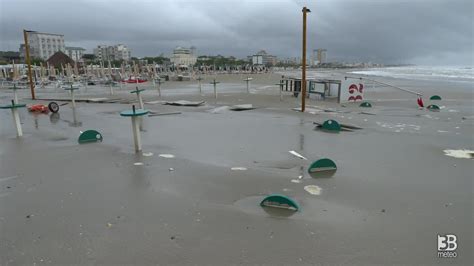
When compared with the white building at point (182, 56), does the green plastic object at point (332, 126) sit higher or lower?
lower

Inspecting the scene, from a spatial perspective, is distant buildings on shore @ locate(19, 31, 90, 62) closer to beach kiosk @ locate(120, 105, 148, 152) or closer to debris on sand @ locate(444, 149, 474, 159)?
beach kiosk @ locate(120, 105, 148, 152)

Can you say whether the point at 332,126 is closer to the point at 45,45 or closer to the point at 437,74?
the point at 437,74

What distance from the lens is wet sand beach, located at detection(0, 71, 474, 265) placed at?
345cm

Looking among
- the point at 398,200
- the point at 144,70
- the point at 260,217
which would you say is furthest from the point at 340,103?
the point at 144,70

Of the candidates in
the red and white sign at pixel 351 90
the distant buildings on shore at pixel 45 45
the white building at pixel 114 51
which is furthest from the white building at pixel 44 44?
the red and white sign at pixel 351 90

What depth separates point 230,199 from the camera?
4.80 metres

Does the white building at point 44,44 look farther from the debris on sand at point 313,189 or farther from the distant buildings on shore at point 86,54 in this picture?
the debris on sand at point 313,189

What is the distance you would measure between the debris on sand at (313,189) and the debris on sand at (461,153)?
3.91m

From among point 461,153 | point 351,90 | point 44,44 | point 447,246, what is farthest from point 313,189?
point 44,44

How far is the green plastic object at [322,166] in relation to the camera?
6045mm

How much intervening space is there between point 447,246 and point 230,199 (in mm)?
2679

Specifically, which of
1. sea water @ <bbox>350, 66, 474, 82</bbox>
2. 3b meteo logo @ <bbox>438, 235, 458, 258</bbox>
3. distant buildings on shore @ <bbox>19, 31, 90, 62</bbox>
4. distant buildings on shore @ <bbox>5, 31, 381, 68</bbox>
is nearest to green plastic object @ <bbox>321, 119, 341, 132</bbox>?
3b meteo logo @ <bbox>438, 235, 458, 258</bbox>

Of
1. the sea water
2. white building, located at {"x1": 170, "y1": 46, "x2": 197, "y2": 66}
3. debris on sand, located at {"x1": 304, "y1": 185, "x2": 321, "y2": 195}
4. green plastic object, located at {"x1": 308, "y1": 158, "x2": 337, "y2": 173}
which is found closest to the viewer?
debris on sand, located at {"x1": 304, "y1": 185, "x2": 321, "y2": 195}

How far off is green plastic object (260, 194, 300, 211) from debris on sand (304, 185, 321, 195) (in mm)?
712
